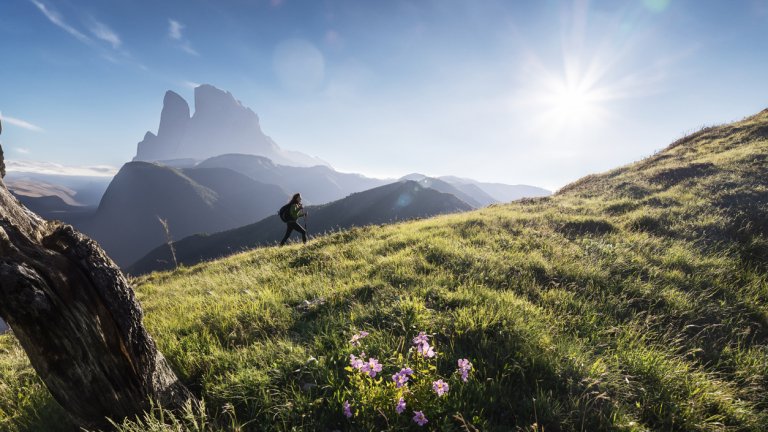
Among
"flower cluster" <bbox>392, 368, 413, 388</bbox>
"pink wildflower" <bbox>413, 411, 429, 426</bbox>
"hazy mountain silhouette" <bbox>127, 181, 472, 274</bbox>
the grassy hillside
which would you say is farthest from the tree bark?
"hazy mountain silhouette" <bbox>127, 181, 472, 274</bbox>

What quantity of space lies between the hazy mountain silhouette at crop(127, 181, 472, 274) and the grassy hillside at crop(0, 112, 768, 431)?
122 metres

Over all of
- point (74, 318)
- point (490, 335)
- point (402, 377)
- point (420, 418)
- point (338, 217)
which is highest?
point (74, 318)

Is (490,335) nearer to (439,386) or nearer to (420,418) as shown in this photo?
(439,386)

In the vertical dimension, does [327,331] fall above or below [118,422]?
above

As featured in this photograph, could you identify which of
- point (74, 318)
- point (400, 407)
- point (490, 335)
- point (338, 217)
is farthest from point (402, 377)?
point (338, 217)

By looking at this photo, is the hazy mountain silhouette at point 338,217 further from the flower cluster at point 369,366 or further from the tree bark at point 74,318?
the flower cluster at point 369,366

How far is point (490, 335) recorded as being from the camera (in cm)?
411

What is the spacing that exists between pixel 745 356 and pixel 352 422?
197 inches

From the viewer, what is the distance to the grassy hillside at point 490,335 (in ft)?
9.97

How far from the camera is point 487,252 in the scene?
24.7 ft

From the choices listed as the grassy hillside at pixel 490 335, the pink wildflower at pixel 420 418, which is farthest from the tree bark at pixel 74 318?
the pink wildflower at pixel 420 418

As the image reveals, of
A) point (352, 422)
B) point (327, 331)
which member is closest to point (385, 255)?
point (327, 331)

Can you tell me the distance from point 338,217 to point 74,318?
150 metres

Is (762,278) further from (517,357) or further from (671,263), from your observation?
(517,357)
